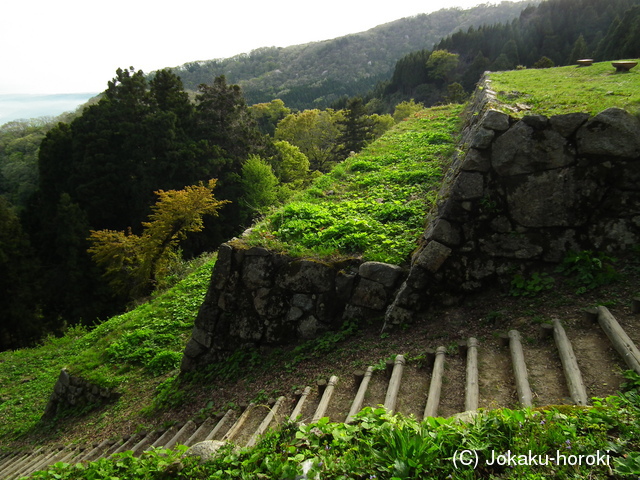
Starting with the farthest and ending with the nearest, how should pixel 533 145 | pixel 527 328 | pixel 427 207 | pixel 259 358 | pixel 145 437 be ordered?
1. pixel 427 207
2. pixel 259 358
3. pixel 145 437
4. pixel 533 145
5. pixel 527 328

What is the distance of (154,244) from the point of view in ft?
56.7

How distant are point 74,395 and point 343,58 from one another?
6780 inches

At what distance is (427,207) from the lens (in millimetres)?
6812

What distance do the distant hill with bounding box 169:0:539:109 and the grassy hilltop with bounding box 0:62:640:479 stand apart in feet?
386

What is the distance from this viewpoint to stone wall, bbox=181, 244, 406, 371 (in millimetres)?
5324

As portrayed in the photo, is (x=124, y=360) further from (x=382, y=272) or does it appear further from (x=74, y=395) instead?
(x=382, y=272)

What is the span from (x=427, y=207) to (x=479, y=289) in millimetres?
2352

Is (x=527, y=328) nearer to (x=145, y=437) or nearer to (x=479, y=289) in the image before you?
(x=479, y=289)

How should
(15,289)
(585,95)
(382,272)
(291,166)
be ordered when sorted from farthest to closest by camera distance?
(291,166) → (15,289) → (585,95) → (382,272)

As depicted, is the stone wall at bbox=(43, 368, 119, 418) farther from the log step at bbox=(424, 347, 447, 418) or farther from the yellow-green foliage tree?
the yellow-green foliage tree

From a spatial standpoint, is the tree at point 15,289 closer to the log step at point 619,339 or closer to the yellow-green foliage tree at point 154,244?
the yellow-green foliage tree at point 154,244

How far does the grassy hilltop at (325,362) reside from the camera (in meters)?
2.26

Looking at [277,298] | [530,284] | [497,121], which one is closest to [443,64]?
[497,121]

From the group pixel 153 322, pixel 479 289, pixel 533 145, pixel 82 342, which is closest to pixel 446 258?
pixel 479 289
